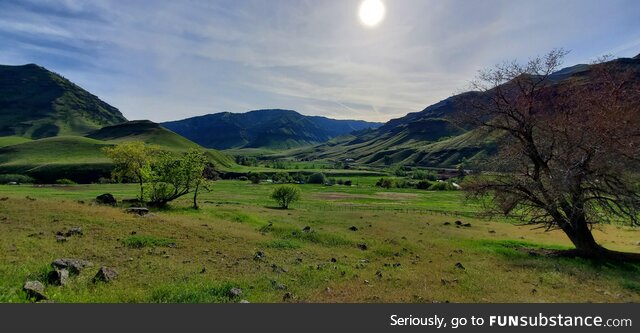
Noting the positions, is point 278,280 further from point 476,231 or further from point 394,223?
point 476,231

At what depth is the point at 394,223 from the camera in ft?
164

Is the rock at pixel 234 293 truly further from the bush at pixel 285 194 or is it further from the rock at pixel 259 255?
the bush at pixel 285 194

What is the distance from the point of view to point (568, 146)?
27.5 metres

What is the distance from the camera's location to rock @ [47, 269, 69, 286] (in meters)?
15.5

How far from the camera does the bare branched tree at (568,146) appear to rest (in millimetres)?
25922

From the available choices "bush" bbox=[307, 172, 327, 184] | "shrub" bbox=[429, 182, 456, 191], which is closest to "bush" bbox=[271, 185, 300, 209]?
"shrub" bbox=[429, 182, 456, 191]

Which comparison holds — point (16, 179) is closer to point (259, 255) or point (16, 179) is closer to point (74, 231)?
point (74, 231)

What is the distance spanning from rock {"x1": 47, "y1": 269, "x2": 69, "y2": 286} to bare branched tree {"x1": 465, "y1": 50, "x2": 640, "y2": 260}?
29.8 metres

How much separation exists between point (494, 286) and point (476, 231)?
98.4 ft

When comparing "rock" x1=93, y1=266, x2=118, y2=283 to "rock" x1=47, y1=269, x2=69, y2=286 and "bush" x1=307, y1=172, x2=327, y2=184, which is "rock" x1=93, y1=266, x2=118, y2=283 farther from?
"bush" x1=307, y1=172, x2=327, y2=184

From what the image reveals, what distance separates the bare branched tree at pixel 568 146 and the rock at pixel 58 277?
2981cm

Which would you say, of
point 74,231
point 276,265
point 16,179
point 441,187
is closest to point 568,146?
point 276,265

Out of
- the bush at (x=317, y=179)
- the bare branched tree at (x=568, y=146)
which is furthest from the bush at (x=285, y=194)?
the bush at (x=317, y=179)
